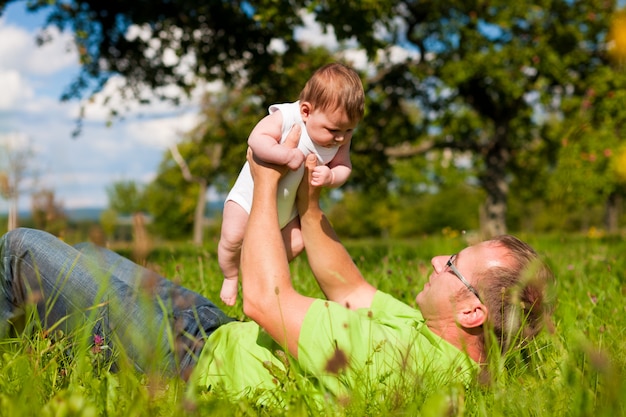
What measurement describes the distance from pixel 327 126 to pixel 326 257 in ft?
2.12

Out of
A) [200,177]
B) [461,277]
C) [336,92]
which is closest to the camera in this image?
[461,277]

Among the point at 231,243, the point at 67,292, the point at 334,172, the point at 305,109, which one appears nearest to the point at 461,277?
the point at 334,172

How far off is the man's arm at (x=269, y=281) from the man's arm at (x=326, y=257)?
442mm

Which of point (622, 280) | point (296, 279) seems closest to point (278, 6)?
point (296, 279)

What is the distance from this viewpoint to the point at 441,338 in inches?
94.8

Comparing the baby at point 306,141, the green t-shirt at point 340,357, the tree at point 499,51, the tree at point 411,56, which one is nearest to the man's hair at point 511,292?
the green t-shirt at point 340,357

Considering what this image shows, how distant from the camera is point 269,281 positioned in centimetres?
228

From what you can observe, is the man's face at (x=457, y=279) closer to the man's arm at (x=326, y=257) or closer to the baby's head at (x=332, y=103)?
the man's arm at (x=326, y=257)

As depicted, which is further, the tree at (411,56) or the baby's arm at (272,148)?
the tree at (411,56)

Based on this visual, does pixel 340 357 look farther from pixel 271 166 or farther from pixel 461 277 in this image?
pixel 271 166

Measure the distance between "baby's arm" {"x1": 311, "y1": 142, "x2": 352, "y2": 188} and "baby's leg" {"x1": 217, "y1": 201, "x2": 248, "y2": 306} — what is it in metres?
0.45

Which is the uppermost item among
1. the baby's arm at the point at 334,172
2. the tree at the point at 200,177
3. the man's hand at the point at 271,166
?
the man's hand at the point at 271,166

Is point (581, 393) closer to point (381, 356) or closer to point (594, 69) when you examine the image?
point (381, 356)

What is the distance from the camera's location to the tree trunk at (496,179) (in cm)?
1858
